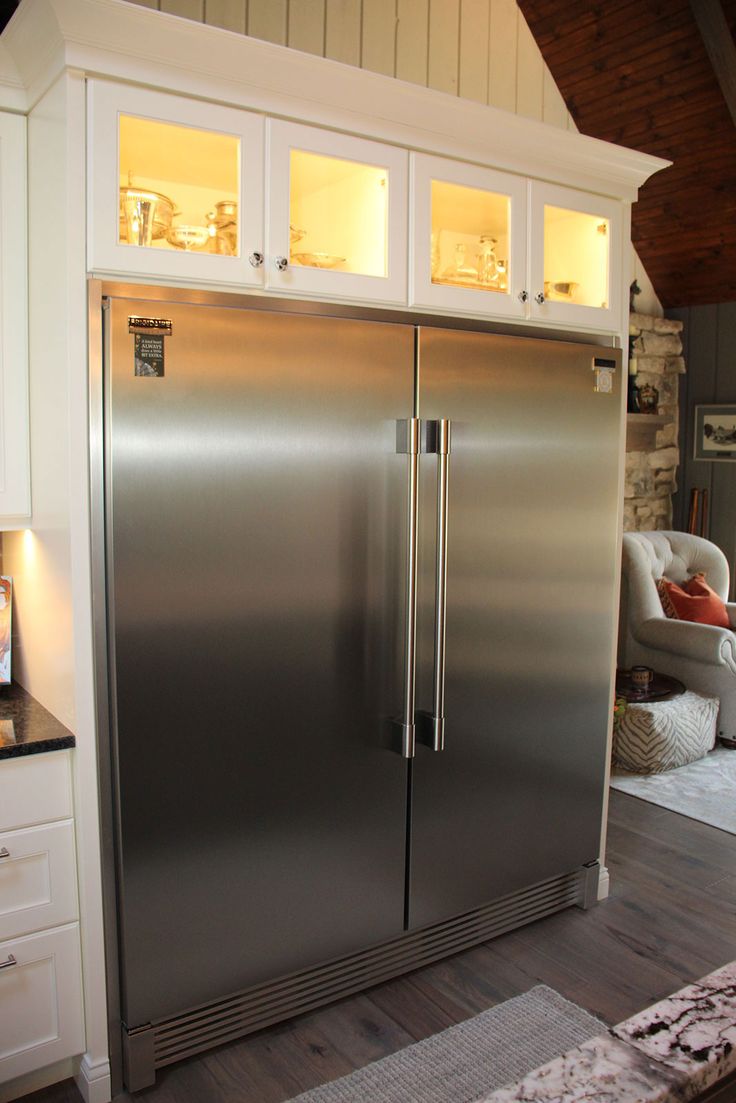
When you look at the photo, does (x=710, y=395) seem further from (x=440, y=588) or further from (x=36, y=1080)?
(x=36, y=1080)

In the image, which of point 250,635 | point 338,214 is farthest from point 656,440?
point 250,635

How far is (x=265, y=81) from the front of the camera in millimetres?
2070

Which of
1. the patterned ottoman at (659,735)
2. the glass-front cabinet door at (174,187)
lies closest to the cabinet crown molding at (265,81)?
the glass-front cabinet door at (174,187)

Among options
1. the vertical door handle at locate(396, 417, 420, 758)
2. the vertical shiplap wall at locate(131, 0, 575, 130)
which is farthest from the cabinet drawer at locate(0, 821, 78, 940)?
the vertical shiplap wall at locate(131, 0, 575, 130)

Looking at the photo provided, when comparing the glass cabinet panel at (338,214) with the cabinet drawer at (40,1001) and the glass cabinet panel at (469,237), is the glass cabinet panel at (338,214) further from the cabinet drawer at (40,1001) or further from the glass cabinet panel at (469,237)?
the cabinet drawer at (40,1001)

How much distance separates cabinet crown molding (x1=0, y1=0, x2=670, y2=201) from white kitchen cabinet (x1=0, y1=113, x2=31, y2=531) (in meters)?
0.15

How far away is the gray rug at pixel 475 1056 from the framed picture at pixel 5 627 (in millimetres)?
1251

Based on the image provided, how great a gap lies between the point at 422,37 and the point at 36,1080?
134 inches

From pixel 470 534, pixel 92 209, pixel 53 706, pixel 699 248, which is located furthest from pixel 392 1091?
pixel 699 248

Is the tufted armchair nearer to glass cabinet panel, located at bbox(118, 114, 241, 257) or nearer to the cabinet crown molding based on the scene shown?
the cabinet crown molding

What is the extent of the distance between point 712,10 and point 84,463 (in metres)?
3.28

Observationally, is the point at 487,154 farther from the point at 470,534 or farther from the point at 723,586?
the point at 723,586

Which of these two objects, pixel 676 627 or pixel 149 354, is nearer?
pixel 149 354

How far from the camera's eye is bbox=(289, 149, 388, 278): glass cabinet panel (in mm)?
2244
